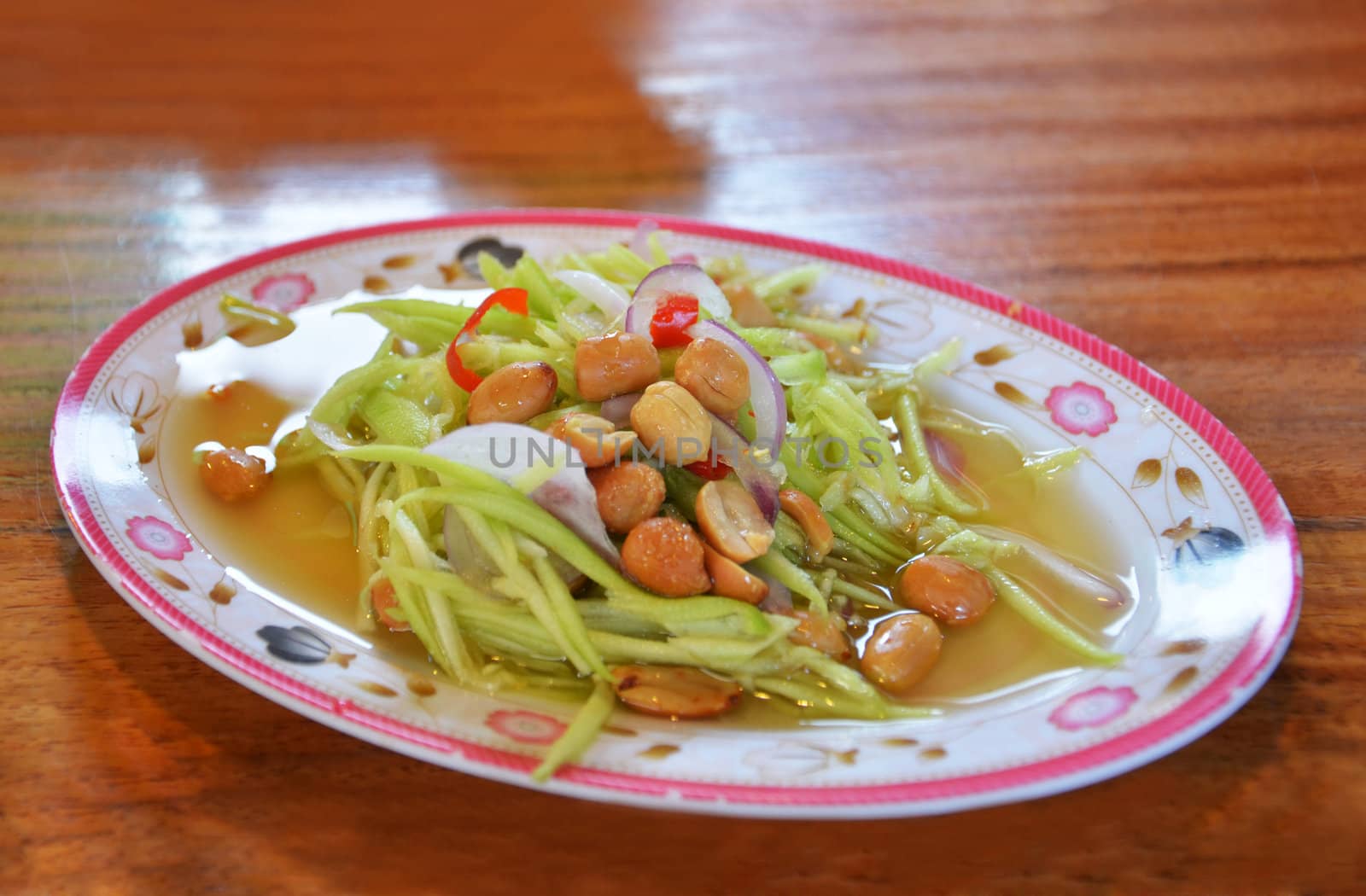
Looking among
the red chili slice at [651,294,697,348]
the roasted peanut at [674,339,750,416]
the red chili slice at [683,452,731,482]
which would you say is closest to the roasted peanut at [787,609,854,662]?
the red chili slice at [683,452,731,482]

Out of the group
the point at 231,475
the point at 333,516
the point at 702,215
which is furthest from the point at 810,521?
the point at 702,215

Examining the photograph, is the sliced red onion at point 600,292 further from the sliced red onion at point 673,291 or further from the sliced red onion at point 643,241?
the sliced red onion at point 643,241

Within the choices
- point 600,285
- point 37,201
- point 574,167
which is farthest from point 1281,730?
point 37,201

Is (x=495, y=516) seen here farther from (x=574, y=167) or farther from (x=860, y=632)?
(x=574, y=167)

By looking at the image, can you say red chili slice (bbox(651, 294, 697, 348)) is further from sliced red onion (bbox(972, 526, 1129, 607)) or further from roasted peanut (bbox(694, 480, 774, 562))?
sliced red onion (bbox(972, 526, 1129, 607))

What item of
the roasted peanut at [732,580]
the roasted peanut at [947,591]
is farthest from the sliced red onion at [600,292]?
A: the roasted peanut at [947,591]

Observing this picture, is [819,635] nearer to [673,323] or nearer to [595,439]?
[595,439]
